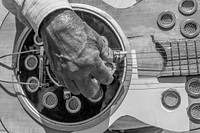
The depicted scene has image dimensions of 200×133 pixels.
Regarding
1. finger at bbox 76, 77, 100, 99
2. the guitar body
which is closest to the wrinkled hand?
finger at bbox 76, 77, 100, 99

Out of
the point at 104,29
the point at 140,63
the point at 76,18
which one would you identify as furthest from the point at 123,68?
the point at 76,18

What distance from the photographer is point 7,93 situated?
1378mm

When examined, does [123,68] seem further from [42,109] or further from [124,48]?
[42,109]

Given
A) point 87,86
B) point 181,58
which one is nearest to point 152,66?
point 181,58

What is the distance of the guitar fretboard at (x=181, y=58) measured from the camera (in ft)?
3.58

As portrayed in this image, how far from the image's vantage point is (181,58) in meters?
1.10

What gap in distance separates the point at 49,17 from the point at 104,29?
579 millimetres

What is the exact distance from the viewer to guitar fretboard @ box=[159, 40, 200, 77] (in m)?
1.09

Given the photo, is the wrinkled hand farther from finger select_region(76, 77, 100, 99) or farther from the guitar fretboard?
the guitar fretboard

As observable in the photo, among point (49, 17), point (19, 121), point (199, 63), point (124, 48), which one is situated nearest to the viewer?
point (49, 17)

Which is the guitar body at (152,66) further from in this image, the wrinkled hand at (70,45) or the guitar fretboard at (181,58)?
the wrinkled hand at (70,45)

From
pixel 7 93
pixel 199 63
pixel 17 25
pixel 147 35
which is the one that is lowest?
pixel 7 93

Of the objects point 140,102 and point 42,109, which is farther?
point 42,109

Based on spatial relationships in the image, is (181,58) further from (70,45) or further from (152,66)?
(70,45)
